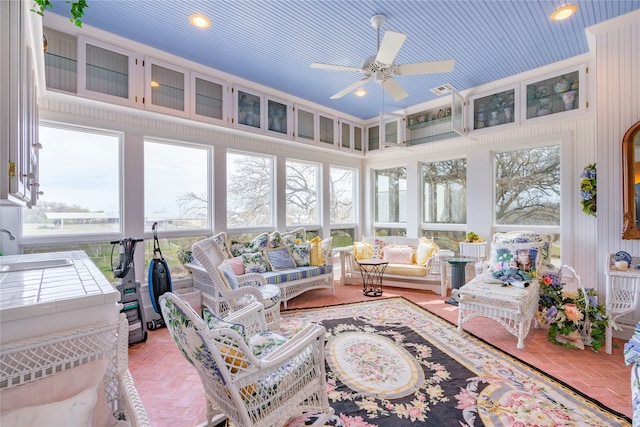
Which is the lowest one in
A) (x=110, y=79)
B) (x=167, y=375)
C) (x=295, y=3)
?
(x=167, y=375)

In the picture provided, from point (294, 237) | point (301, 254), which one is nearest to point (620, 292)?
Answer: point (301, 254)

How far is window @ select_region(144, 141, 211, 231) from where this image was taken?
12.7 feet

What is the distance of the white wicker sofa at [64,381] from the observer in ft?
2.91

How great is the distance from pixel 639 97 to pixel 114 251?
5.88m

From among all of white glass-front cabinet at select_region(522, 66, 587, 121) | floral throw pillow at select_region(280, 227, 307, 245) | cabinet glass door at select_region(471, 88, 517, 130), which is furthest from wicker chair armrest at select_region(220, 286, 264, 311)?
white glass-front cabinet at select_region(522, 66, 587, 121)

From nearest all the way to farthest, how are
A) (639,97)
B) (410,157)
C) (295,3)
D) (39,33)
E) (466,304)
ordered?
(39,33)
(295,3)
(639,97)
(466,304)
(410,157)

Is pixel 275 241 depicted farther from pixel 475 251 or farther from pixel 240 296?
pixel 475 251

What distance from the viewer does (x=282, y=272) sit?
4129 mm

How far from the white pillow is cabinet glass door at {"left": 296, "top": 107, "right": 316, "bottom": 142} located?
4.53m

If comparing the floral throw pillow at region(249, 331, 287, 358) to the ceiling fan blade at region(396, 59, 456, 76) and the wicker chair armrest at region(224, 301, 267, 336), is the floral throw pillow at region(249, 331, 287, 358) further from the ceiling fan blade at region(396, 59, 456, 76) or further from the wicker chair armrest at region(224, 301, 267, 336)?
the ceiling fan blade at region(396, 59, 456, 76)

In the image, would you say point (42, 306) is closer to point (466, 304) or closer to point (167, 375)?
point (167, 375)

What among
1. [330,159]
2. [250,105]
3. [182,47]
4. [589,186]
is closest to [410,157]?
[330,159]

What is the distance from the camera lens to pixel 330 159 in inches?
235

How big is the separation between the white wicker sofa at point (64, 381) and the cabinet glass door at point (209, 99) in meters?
3.40
